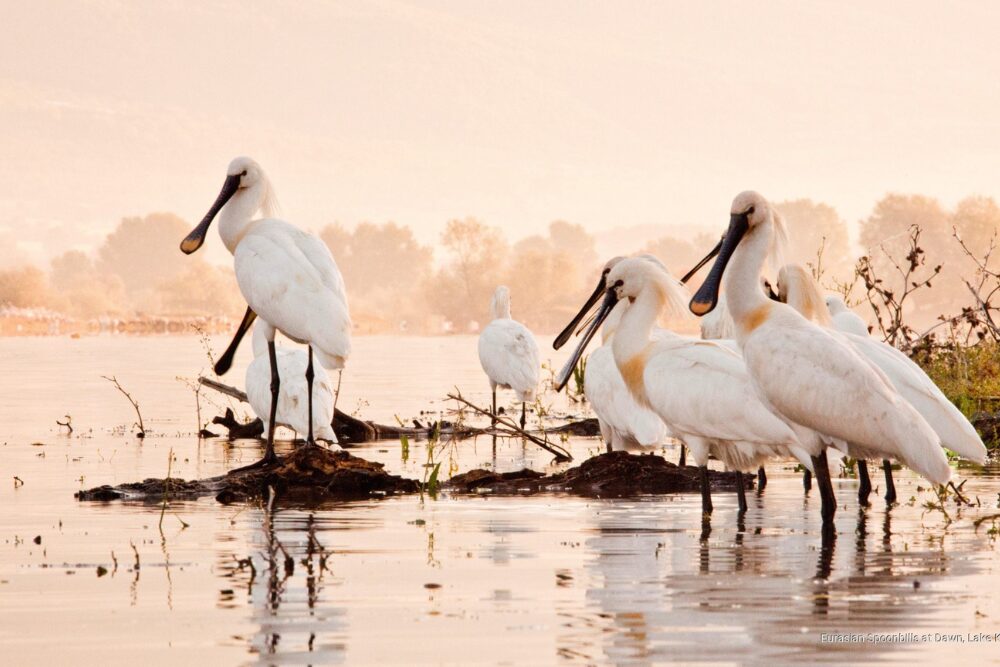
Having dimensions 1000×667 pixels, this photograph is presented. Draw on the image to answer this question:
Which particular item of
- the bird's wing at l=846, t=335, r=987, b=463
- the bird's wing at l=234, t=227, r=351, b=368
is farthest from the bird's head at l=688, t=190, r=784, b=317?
the bird's wing at l=234, t=227, r=351, b=368

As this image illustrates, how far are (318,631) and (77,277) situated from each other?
111887 mm

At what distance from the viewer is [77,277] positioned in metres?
114

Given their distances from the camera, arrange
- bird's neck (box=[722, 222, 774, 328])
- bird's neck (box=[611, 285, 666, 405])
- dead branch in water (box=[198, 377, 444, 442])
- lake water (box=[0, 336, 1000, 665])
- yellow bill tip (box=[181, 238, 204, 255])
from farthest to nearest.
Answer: dead branch in water (box=[198, 377, 444, 442]) → yellow bill tip (box=[181, 238, 204, 255]) → bird's neck (box=[611, 285, 666, 405]) → bird's neck (box=[722, 222, 774, 328]) → lake water (box=[0, 336, 1000, 665])

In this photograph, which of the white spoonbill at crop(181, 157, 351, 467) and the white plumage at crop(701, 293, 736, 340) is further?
the white plumage at crop(701, 293, 736, 340)

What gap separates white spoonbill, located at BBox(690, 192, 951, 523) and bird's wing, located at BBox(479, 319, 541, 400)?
904 cm

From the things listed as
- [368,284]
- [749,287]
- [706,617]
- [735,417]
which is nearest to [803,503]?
[735,417]

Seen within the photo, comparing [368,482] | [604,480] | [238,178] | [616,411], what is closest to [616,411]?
[616,411]

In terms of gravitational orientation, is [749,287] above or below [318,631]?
above

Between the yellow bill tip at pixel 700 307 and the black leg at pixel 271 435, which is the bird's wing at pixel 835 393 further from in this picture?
the black leg at pixel 271 435

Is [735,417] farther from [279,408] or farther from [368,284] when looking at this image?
[368,284]

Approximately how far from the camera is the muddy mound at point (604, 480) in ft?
38.0

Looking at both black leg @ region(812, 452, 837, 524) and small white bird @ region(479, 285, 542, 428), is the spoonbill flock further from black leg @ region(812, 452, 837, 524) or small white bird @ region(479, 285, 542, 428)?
small white bird @ region(479, 285, 542, 428)

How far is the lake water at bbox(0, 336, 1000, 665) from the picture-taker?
632 centimetres

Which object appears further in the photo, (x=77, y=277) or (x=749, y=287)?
(x=77, y=277)
